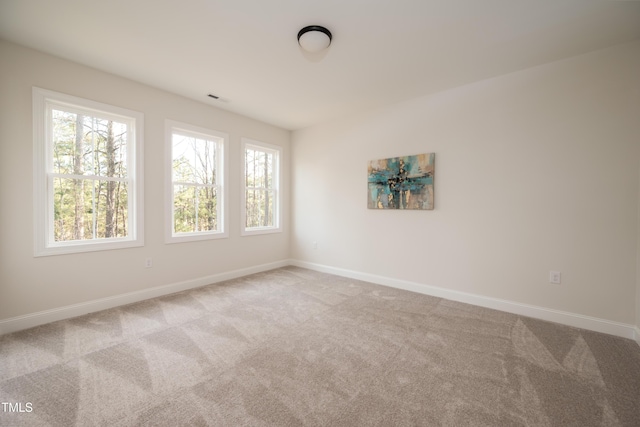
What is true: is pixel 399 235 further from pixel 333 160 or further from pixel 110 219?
pixel 110 219

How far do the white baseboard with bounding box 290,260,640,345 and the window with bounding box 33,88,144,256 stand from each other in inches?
135

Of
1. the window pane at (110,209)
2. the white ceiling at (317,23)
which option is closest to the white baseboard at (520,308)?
the white ceiling at (317,23)

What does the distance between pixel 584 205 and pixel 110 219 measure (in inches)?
209

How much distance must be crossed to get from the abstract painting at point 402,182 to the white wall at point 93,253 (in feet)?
7.55

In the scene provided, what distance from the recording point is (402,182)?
3.84 meters

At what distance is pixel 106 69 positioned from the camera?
3.01 m

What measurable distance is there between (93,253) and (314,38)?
3.32 meters

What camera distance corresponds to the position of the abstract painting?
3.62 metres

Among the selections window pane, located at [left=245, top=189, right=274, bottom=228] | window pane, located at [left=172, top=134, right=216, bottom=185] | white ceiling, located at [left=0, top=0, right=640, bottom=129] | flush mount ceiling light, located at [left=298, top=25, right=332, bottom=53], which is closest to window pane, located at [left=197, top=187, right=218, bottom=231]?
window pane, located at [left=172, top=134, right=216, bottom=185]

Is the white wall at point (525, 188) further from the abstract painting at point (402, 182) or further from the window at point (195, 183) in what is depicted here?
the window at point (195, 183)

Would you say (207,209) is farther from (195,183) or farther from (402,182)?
(402,182)

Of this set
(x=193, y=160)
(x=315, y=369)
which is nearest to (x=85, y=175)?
(x=193, y=160)

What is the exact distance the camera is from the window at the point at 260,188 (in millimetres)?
4668

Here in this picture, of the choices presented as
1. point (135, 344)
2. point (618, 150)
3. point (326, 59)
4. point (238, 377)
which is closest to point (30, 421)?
point (135, 344)
